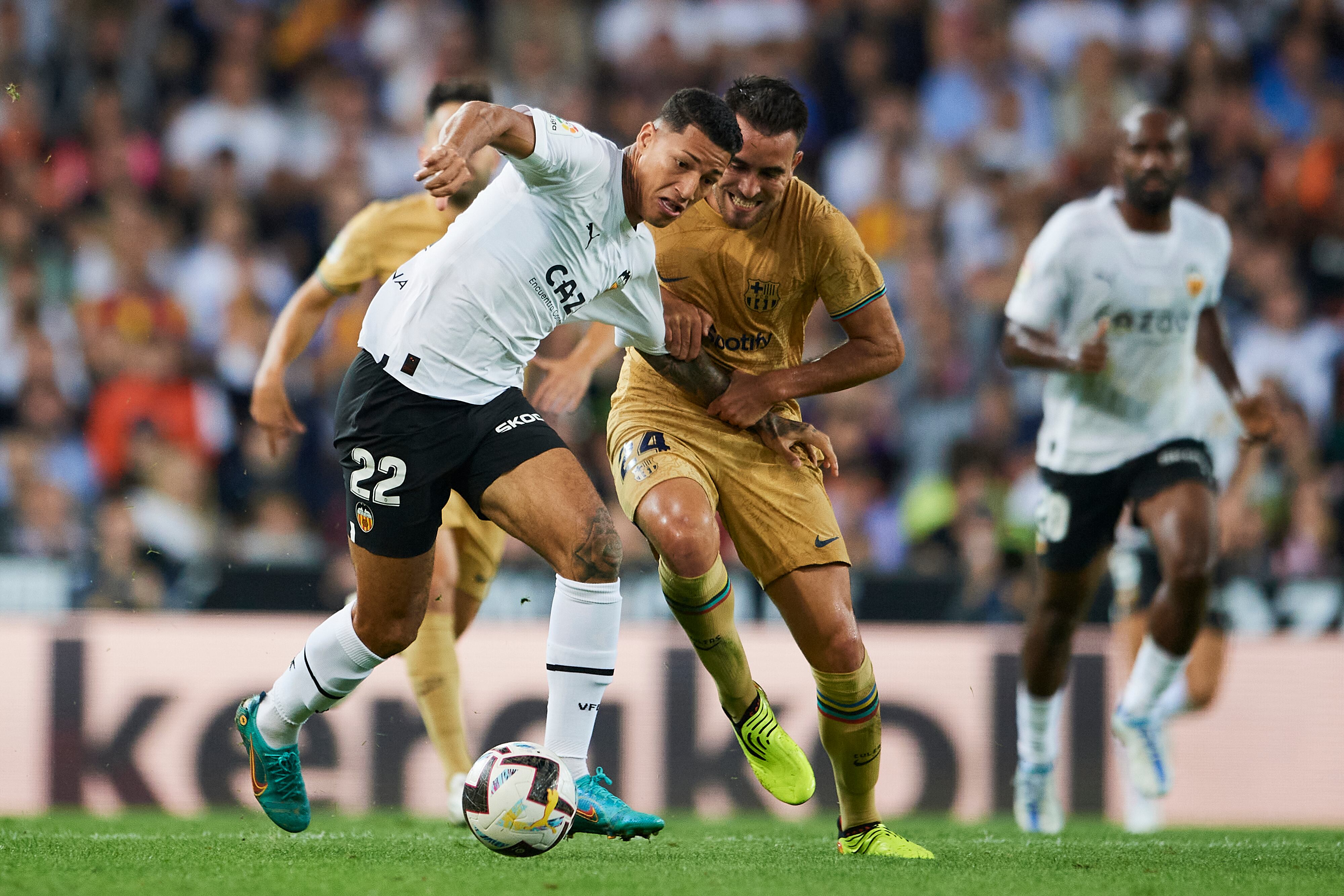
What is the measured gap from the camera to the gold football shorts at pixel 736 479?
17.9ft

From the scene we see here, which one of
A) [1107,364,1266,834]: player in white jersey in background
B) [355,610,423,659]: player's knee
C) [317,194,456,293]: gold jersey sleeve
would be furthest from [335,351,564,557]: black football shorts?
[1107,364,1266,834]: player in white jersey in background

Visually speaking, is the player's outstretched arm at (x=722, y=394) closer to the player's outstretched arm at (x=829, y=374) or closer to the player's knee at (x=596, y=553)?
the player's outstretched arm at (x=829, y=374)

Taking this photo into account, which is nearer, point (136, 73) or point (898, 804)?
point (898, 804)

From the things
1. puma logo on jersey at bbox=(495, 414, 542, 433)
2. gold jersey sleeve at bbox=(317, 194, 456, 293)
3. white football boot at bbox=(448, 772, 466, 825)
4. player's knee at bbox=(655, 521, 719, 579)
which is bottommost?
white football boot at bbox=(448, 772, 466, 825)

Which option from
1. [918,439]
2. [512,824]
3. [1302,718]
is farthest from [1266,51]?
[512,824]

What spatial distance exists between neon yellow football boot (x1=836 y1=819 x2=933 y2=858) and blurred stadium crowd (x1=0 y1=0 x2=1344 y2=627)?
135 inches

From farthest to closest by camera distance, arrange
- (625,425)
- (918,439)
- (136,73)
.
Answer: (136,73) < (918,439) < (625,425)

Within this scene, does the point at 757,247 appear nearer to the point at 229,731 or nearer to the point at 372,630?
the point at 372,630

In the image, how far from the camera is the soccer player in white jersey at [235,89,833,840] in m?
4.71

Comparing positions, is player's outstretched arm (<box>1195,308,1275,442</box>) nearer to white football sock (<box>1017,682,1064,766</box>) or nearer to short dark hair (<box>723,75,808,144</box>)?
white football sock (<box>1017,682,1064,766</box>)

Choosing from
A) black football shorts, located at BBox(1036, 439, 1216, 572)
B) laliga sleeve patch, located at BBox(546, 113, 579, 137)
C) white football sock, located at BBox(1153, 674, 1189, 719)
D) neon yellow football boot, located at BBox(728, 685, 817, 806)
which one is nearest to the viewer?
laliga sleeve patch, located at BBox(546, 113, 579, 137)

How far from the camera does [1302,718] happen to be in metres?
8.40

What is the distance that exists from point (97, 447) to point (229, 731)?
9.59 feet

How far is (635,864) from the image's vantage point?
4965mm
